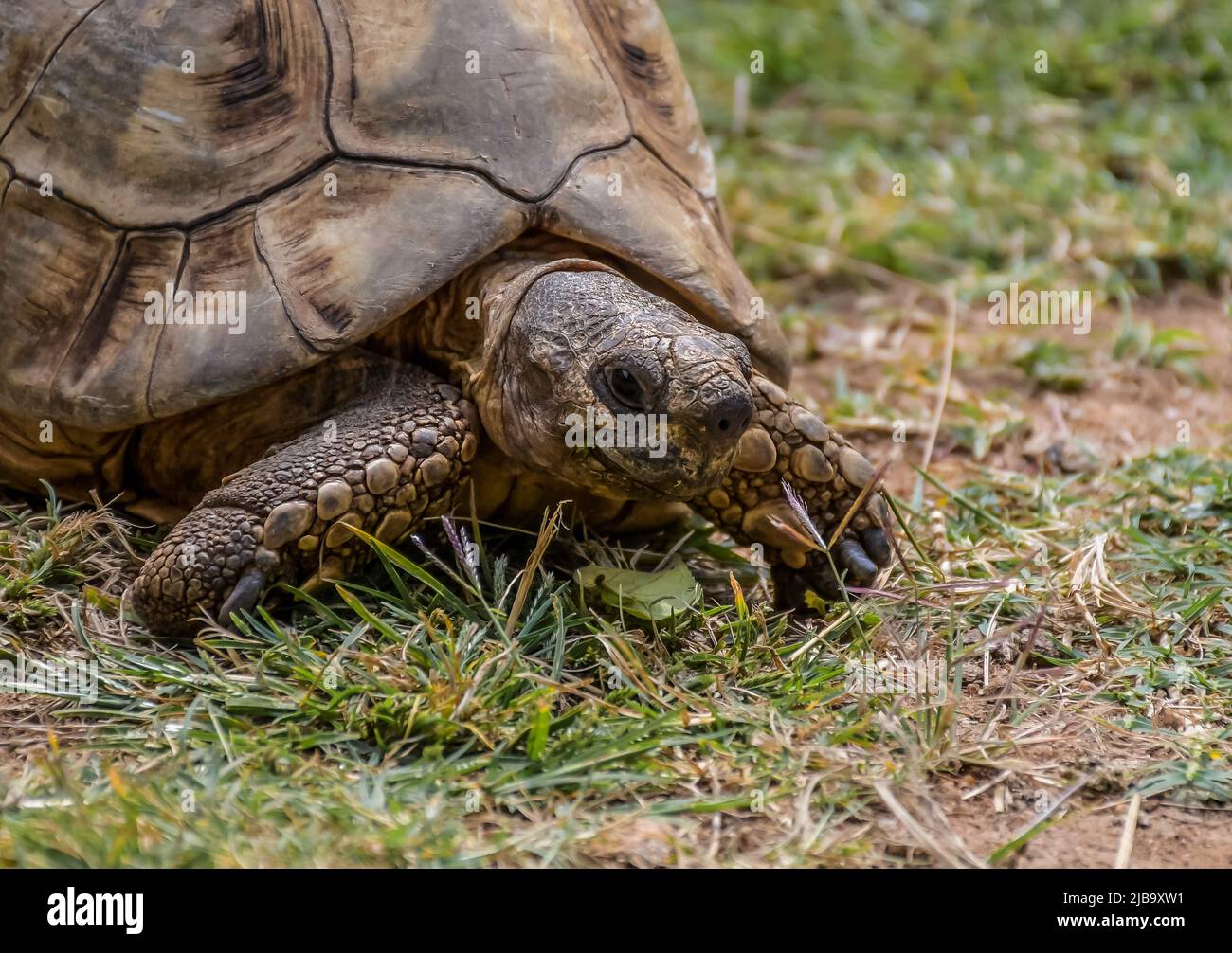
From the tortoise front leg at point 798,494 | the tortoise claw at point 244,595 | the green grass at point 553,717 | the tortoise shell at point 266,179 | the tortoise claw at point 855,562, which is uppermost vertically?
the tortoise shell at point 266,179

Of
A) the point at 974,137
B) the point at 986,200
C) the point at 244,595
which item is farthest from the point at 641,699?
the point at 974,137

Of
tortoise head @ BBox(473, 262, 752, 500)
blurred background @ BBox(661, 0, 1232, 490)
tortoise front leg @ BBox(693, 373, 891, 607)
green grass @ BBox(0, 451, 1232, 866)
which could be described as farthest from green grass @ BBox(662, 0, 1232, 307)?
tortoise head @ BBox(473, 262, 752, 500)

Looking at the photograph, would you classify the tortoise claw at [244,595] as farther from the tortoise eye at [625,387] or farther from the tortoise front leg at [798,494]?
the tortoise front leg at [798,494]

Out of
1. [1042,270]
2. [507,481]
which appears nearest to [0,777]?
[507,481]

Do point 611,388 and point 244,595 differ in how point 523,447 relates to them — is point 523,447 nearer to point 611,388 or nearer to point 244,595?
point 611,388

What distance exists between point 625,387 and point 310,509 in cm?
82

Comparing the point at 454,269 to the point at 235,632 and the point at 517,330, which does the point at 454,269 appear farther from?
the point at 235,632

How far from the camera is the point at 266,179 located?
3.69 metres

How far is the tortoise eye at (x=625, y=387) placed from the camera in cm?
334

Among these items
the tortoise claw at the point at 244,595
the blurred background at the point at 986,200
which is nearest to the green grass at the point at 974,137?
the blurred background at the point at 986,200

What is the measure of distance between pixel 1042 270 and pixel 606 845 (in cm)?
446

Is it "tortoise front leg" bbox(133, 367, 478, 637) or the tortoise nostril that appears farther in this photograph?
"tortoise front leg" bbox(133, 367, 478, 637)

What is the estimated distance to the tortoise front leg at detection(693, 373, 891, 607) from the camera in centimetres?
378

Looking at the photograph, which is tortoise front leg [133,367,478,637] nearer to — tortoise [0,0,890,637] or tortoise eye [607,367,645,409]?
tortoise [0,0,890,637]
